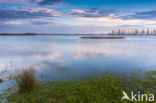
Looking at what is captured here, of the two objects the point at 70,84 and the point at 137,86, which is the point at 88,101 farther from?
the point at 137,86

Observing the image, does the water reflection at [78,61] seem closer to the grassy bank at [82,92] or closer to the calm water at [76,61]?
the calm water at [76,61]

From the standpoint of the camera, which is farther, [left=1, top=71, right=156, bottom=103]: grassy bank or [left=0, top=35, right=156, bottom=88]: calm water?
[left=0, top=35, right=156, bottom=88]: calm water

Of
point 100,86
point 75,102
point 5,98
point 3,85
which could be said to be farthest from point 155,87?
point 3,85

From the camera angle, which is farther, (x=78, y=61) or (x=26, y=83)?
(x=78, y=61)

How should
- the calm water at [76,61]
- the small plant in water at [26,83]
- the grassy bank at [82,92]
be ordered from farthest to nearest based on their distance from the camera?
the calm water at [76,61], the small plant in water at [26,83], the grassy bank at [82,92]

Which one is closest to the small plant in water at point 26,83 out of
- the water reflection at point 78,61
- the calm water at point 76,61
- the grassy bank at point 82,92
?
the grassy bank at point 82,92

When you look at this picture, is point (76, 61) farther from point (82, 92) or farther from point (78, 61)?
point (82, 92)

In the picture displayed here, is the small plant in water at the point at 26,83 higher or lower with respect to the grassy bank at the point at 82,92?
higher

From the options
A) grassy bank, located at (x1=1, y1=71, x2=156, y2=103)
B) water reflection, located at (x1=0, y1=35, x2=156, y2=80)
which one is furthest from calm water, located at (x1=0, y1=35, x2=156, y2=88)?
grassy bank, located at (x1=1, y1=71, x2=156, y2=103)

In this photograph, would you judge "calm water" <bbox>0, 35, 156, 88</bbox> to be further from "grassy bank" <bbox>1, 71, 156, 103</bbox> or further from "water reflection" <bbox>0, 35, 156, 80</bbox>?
"grassy bank" <bbox>1, 71, 156, 103</bbox>

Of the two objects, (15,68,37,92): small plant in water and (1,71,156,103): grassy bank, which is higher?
(15,68,37,92): small plant in water

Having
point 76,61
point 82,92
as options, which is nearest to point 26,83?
point 82,92

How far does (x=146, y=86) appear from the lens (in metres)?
4.45

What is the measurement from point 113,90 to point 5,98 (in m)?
4.48
